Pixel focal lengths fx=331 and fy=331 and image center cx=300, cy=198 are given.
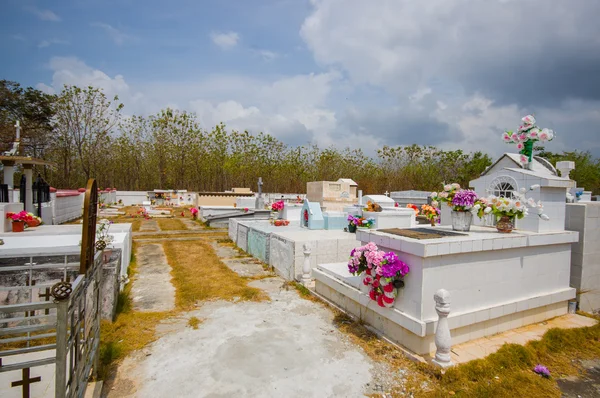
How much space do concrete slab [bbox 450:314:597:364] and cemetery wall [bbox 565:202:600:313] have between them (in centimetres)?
56

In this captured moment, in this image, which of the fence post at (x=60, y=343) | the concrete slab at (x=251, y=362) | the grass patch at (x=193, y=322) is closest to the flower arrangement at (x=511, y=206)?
the concrete slab at (x=251, y=362)

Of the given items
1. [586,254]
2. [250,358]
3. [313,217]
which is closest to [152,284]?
[250,358]

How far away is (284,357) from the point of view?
4.31 m

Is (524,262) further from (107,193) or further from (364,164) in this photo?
(364,164)

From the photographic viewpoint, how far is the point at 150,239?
1387cm

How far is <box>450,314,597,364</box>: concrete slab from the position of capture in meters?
4.40

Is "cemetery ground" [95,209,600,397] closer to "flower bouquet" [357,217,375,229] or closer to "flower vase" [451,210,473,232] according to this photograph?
"flower vase" [451,210,473,232]

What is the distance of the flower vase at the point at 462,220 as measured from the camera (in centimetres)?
555

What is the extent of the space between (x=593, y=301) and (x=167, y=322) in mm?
7713

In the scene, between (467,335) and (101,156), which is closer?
(467,335)

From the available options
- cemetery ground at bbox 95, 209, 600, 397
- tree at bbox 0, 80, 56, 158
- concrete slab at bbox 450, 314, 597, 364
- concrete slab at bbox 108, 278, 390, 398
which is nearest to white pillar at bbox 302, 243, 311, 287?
cemetery ground at bbox 95, 209, 600, 397

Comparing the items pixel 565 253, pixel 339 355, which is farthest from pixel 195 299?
pixel 565 253

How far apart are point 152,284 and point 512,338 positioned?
23.3ft

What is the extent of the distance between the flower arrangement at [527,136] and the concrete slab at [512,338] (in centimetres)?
286
